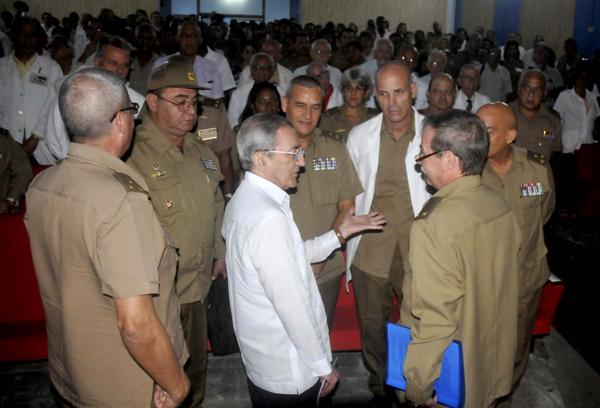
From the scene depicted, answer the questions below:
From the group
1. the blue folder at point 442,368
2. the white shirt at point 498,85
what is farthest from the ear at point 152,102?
the white shirt at point 498,85

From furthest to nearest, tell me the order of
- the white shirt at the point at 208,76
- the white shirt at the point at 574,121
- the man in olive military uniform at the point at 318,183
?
the white shirt at the point at 574,121, the white shirt at the point at 208,76, the man in olive military uniform at the point at 318,183

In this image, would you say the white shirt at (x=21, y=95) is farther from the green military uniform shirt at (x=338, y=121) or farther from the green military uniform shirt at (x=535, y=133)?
the green military uniform shirt at (x=535, y=133)

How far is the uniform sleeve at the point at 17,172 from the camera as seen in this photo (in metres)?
3.87

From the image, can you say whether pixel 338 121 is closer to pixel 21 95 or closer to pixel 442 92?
pixel 442 92

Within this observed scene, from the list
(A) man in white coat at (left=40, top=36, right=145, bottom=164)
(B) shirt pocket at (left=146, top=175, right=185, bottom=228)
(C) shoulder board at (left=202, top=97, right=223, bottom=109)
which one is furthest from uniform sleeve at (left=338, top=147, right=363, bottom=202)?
(C) shoulder board at (left=202, top=97, right=223, bottom=109)

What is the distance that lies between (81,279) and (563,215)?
5.94 metres

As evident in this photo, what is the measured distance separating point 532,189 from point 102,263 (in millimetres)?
2326

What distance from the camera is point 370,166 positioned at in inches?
127

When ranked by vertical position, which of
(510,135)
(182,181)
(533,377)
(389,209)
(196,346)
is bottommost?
(533,377)

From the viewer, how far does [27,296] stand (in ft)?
11.6

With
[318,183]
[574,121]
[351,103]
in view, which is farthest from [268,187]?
[574,121]

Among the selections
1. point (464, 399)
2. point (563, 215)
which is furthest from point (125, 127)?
point (563, 215)

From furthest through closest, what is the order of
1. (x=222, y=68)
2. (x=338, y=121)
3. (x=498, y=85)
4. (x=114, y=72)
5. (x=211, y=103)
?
(x=498, y=85) < (x=222, y=68) < (x=338, y=121) < (x=211, y=103) < (x=114, y=72)

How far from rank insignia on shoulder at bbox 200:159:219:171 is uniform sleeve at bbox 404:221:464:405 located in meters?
1.37
